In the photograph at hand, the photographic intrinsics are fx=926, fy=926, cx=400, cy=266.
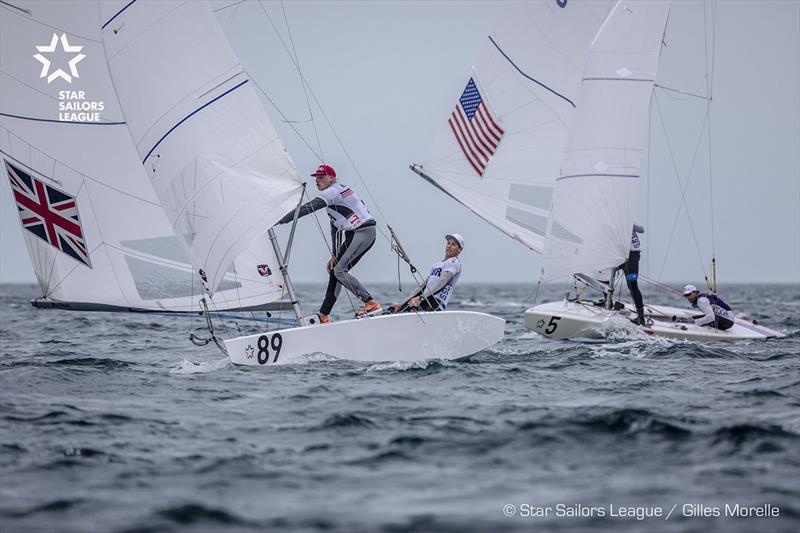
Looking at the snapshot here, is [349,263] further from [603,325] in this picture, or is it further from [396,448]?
[603,325]

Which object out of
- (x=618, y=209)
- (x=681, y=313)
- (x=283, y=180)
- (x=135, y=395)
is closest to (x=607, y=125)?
(x=618, y=209)

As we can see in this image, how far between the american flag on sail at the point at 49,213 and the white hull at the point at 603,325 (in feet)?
25.2

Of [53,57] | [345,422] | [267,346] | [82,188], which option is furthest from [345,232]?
[345,422]

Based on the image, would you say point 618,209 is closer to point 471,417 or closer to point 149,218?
point 149,218

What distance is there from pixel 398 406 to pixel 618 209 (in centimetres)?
850

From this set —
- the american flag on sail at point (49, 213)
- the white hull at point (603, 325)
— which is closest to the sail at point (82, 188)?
the american flag on sail at point (49, 213)

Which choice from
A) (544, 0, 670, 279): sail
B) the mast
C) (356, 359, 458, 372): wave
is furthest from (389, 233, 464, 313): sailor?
(544, 0, 670, 279): sail

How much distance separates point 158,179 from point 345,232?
2.31 metres

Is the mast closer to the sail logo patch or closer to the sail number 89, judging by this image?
the sail number 89

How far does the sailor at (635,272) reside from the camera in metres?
15.4

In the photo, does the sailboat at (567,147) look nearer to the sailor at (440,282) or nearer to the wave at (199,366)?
the sailor at (440,282)

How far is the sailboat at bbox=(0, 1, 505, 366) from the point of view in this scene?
405 inches

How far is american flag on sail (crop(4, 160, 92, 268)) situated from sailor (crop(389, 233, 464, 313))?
4.03m

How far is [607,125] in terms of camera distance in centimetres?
1548
